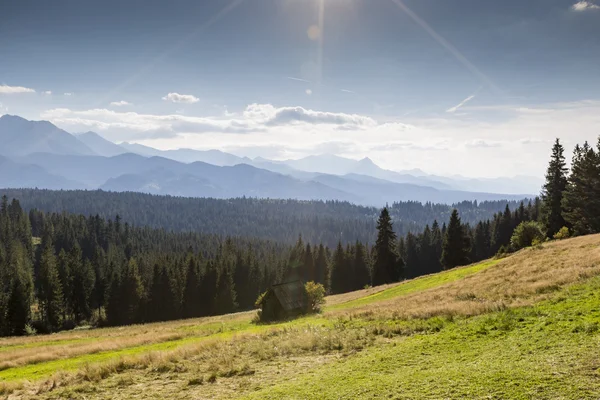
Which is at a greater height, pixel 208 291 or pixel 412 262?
pixel 412 262

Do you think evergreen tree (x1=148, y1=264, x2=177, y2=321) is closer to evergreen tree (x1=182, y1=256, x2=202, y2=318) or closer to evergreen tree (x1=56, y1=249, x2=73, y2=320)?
evergreen tree (x1=182, y1=256, x2=202, y2=318)

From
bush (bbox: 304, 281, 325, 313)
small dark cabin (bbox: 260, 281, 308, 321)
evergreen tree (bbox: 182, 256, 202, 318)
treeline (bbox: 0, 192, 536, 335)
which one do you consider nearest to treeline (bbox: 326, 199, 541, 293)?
treeline (bbox: 0, 192, 536, 335)

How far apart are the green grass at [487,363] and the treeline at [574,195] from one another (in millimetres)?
50468

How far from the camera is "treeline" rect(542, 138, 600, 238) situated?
57188 mm

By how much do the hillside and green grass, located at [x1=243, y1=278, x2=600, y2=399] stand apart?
3 centimetres

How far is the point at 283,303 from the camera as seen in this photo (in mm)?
45094

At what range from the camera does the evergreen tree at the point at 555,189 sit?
221 ft

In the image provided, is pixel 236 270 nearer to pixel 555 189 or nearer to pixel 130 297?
pixel 130 297

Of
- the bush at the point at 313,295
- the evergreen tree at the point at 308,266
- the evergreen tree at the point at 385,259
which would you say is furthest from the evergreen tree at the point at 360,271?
the bush at the point at 313,295

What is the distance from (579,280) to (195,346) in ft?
68.1

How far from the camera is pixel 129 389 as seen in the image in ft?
48.4

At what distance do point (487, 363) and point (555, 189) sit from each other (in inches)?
2768

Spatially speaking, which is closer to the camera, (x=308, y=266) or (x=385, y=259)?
(x=385, y=259)

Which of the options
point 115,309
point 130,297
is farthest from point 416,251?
point 115,309
